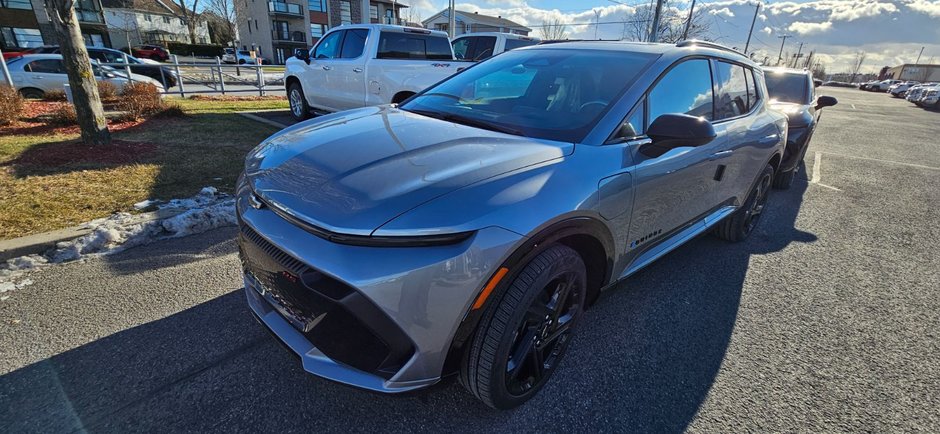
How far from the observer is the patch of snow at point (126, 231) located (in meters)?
2.98

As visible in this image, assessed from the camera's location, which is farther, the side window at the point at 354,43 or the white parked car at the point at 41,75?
the white parked car at the point at 41,75

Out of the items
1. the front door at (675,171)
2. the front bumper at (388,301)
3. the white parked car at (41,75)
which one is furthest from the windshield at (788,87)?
the white parked car at (41,75)

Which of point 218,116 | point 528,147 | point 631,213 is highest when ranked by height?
point 528,147

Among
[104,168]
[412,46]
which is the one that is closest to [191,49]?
[412,46]

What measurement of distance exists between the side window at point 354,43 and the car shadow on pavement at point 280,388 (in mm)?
6202

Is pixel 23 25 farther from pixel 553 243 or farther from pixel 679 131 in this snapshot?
pixel 679 131

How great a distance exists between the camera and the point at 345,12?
50.1 metres

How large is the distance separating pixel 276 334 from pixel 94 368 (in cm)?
116

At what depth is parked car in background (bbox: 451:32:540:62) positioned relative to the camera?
1042cm

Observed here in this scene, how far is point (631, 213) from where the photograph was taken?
225cm

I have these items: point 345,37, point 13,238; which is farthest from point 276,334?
point 345,37

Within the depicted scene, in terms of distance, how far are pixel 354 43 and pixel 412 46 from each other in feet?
3.60

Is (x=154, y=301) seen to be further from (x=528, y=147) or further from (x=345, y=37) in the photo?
(x=345, y=37)

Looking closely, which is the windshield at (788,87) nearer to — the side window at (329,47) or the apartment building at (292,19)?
the side window at (329,47)
